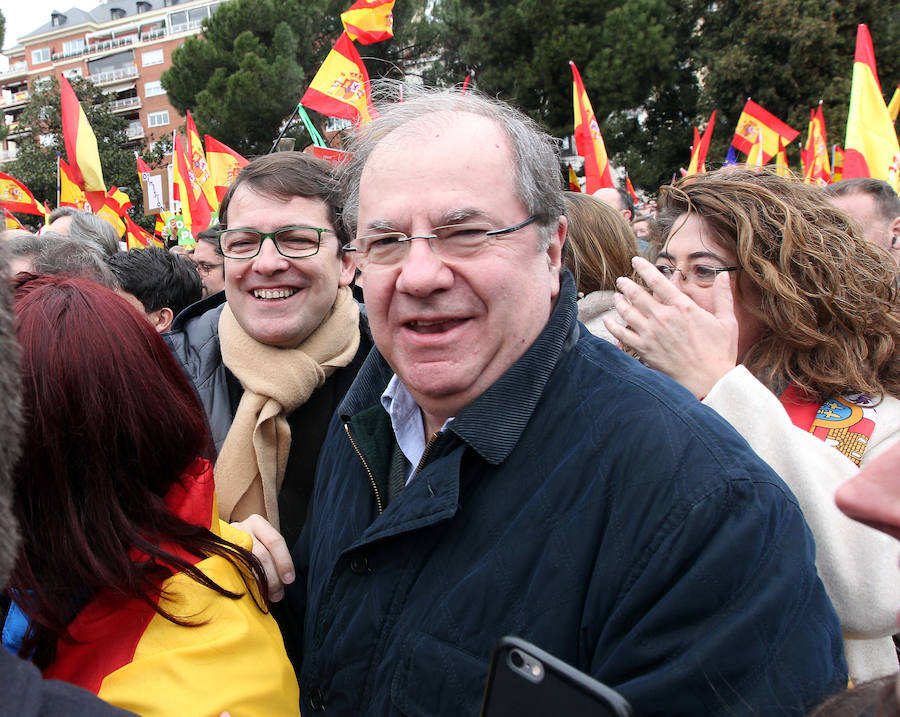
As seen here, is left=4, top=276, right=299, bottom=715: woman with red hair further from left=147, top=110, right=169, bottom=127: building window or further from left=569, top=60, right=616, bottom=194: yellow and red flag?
left=147, top=110, right=169, bottom=127: building window

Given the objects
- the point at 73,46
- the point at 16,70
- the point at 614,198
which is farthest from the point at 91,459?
the point at 16,70

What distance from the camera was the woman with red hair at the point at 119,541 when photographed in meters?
1.09

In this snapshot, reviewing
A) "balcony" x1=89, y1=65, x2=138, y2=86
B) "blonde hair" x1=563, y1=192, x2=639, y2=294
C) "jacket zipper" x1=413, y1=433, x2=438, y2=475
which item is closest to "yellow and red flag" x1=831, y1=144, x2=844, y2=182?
"blonde hair" x1=563, y1=192, x2=639, y2=294

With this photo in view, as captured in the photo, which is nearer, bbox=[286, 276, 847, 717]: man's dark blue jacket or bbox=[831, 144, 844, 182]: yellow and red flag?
bbox=[286, 276, 847, 717]: man's dark blue jacket

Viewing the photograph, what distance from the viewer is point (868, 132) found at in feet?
17.5

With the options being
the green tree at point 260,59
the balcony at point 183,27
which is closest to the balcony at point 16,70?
the balcony at point 183,27

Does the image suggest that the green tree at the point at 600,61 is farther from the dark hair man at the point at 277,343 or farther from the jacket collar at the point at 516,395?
the jacket collar at the point at 516,395

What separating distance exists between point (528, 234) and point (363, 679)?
93 cm

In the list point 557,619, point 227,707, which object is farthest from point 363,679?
point 557,619

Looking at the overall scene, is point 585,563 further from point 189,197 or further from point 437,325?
point 189,197

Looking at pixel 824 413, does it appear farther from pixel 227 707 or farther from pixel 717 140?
pixel 717 140

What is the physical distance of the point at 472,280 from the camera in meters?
1.38

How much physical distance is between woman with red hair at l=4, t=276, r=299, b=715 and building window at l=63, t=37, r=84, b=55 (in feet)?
243

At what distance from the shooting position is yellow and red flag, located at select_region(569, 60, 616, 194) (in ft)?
23.8
